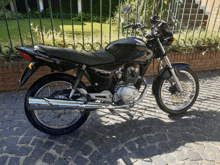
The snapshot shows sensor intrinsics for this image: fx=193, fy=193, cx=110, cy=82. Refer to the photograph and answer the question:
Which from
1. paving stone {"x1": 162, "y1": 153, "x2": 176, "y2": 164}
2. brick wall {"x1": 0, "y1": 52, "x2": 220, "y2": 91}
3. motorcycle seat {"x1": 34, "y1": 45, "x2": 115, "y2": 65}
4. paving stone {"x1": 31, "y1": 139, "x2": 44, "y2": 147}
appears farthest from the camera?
brick wall {"x1": 0, "y1": 52, "x2": 220, "y2": 91}

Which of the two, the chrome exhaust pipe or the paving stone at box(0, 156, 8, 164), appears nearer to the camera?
the paving stone at box(0, 156, 8, 164)

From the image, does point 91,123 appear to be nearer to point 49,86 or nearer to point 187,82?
point 49,86

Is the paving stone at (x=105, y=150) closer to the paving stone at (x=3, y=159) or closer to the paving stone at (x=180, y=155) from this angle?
the paving stone at (x=180, y=155)

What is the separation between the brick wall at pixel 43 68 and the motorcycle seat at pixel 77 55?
79.4 inches

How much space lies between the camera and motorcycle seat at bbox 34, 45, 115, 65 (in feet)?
7.97

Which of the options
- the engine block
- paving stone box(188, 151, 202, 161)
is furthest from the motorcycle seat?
paving stone box(188, 151, 202, 161)

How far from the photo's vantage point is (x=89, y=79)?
9.30 feet

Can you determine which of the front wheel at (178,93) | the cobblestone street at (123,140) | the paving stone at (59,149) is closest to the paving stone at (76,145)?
the cobblestone street at (123,140)

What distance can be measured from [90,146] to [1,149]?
124cm

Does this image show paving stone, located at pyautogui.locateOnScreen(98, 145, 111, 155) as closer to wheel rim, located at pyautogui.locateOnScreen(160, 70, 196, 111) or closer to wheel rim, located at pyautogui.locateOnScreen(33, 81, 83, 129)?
wheel rim, located at pyautogui.locateOnScreen(33, 81, 83, 129)

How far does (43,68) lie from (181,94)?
3.01 m

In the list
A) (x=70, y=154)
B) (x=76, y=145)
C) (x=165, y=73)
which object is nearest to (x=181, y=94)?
(x=165, y=73)

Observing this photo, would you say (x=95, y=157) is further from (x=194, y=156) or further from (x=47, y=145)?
(x=194, y=156)

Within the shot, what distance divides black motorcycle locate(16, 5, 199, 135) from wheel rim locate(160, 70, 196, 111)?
0.04m
